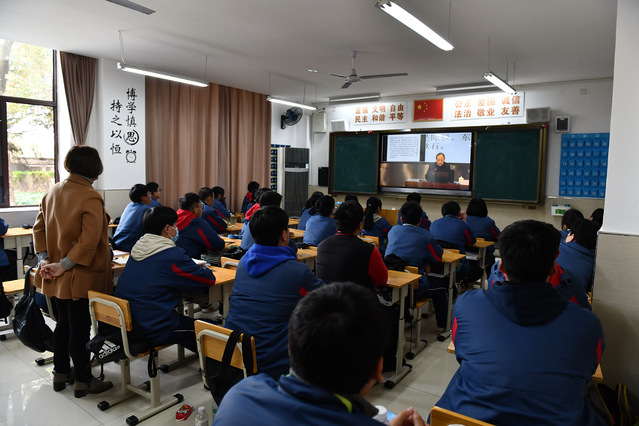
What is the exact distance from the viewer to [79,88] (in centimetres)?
625

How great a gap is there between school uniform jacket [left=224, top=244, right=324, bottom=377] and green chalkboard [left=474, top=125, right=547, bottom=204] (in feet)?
21.1

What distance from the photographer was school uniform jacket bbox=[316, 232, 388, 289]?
286 centimetres

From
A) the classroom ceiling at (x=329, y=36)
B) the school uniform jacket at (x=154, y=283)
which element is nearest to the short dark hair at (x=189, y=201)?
the school uniform jacket at (x=154, y=283)

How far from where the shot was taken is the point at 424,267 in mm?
3766

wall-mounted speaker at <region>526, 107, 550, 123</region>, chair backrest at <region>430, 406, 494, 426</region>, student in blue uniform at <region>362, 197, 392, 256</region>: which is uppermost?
wall-mounted speaker at <region>526, 107, 550, 123</region>

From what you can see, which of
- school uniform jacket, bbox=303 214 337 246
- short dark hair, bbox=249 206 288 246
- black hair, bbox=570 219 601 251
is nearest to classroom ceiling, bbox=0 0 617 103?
school uniform jacket, bbox=303 214 337 246

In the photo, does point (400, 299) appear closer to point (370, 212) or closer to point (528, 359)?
point (528, 359)

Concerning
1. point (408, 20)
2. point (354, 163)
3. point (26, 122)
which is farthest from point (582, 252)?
point (26, 122)

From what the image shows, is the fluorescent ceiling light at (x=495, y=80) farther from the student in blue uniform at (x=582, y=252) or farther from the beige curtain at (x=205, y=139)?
the beige curtain at (x=205, y=139)

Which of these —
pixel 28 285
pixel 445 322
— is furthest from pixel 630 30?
pixel 28 285

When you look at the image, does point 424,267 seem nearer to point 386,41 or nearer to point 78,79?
point 386,41

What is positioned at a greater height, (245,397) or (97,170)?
(97,170)

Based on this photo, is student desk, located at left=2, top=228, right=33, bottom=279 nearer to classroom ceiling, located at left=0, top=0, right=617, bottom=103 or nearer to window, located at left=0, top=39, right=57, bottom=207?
window, located at left=0, top=39, right=57, bottom=207

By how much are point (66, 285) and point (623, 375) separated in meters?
3.32
